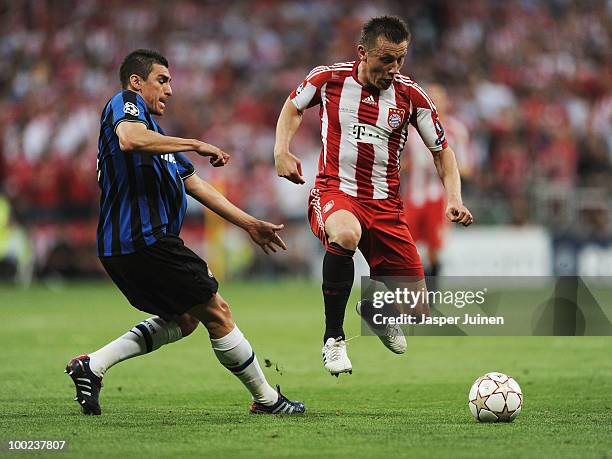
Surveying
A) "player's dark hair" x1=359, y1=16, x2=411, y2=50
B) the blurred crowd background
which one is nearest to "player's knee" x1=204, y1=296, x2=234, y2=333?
"player's dark hair" x1=359, y1=16, x2=411, y2=50

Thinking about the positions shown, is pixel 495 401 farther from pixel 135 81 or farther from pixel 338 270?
pixel 135 81

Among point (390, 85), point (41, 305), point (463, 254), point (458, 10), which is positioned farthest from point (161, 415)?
point (458, 10)

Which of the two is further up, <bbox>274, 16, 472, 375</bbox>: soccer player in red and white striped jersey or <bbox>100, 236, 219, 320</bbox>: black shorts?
<bbox>274, 16, 472, 375</bbox>: soccer player in red and white striped jersey

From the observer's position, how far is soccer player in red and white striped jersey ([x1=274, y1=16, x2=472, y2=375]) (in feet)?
23.1

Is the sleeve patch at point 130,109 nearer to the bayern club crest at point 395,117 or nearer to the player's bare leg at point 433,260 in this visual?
the bayern club crest at point 395,117

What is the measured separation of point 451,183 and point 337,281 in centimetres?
99

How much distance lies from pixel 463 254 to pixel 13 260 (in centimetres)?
826

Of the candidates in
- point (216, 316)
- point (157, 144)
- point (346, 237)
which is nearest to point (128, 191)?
point (157, 144)

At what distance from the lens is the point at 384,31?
6.89 metres

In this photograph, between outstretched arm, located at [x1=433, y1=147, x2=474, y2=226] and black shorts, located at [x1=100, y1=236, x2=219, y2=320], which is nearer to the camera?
black shorts, located at [x1=100, y1=236, x2=219, y2=320]

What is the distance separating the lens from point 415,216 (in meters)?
13.8

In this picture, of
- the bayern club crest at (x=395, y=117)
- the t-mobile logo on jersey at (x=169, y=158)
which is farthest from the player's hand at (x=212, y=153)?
the bayern club crest at (x=395, y=117)

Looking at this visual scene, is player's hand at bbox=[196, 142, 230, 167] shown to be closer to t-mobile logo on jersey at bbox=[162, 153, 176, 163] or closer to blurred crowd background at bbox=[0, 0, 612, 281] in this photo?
t-mobile logo on jersey at bbox=[162, 153, 176, 163]

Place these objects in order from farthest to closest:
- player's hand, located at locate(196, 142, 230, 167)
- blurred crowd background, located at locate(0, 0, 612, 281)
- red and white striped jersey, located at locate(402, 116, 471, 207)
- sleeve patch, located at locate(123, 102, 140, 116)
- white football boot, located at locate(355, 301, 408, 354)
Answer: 1. blurred crowd background, located at locate(0, 0, 612, 281)
2. red and white striped jersey, located at locate(402, 116, 471, 207)
3. white football boot, located at locate(355, 301, 408, 354)
4. sleeve patch, located at locate(123, 102, 140, 116)
5. player's hand, located at locate(196, 142, 230, 167)
